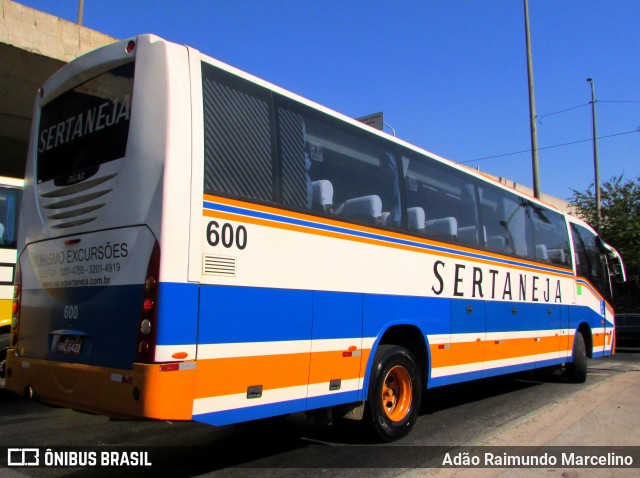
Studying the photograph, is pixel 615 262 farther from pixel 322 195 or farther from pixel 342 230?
pixel 322 195

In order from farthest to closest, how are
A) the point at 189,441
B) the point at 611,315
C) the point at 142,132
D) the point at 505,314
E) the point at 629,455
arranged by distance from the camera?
1. the point at 611,315
2. the point at 505,314
3. the point at 189,441
4. the point at 629,455
5. the point at 142,132

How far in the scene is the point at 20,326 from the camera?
5.29 metres

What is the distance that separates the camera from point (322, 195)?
547 cm

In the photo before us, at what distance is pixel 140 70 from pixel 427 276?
4107 millimetres

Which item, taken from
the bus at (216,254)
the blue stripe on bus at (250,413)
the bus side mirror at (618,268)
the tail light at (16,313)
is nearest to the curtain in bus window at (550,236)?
the bus side mirror at (618,268)

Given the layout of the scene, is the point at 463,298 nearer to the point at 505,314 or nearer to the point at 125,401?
the point at 505,314

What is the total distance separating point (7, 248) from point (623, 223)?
2712 centimetres

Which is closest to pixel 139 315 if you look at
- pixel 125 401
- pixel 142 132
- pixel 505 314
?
pixel 125 401

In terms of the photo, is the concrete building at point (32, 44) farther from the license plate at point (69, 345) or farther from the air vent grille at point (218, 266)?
the air vent grille at point (218, 266)

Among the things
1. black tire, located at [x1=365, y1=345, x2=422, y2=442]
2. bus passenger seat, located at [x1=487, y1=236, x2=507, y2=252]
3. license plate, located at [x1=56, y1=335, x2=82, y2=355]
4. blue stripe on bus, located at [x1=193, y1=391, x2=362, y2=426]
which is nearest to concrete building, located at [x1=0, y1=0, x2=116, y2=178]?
license plate, located at [x1=56, y1=335, x2=82, y2=355]

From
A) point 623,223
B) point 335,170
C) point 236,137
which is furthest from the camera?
point 623,223

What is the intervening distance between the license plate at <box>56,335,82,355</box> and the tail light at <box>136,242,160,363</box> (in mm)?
833

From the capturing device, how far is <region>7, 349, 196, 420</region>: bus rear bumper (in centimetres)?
386

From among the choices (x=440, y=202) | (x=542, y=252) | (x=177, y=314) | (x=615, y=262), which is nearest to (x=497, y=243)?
(x=440, y=202)
